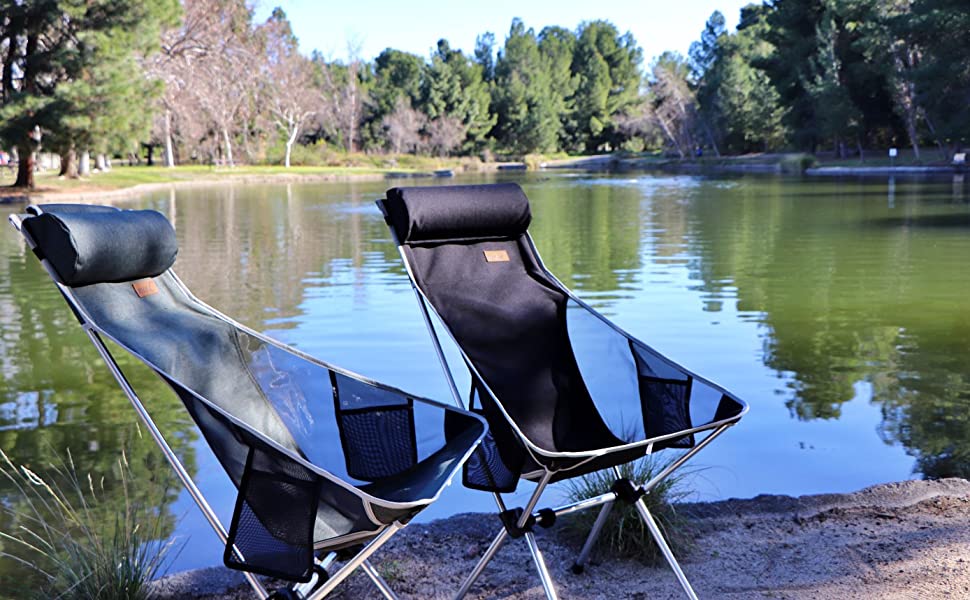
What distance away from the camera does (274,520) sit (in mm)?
1871

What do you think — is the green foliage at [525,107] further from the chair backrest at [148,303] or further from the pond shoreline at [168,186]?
the chair backrest at [148,303]

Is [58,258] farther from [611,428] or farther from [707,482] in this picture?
[707,482]

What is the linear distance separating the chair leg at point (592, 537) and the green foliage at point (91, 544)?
3.43 feet

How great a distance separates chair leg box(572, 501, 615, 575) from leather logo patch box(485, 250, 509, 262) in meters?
0.79

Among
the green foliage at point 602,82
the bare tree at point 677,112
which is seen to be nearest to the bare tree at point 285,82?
the bare tree at point 677,112

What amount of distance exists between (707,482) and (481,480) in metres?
1.63

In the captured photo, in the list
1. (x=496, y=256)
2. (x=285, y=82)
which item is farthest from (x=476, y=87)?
(x=496, y=256)

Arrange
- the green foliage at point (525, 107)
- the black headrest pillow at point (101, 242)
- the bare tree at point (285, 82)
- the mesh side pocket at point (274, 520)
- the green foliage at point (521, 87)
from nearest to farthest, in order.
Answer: the mesh side pocket at point (274, 520)
the black headrest pillow at point (101, 242)
the green foliage at point (521, 87)
the bare tree at point (285, 82)
the green foliage at point (525, 107)

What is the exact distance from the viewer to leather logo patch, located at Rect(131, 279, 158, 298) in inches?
90.4

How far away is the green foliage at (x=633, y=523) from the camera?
2.70 metres

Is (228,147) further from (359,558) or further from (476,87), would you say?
(359,558)

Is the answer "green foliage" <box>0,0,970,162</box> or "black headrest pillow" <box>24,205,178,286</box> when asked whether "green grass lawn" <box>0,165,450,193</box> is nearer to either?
"green foliage" <box>0,0,970,162</box>

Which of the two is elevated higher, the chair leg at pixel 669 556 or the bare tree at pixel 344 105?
the bare tree at pixel 344 105

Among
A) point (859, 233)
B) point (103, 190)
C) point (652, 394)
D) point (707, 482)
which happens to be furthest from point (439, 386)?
point (103, 190)
